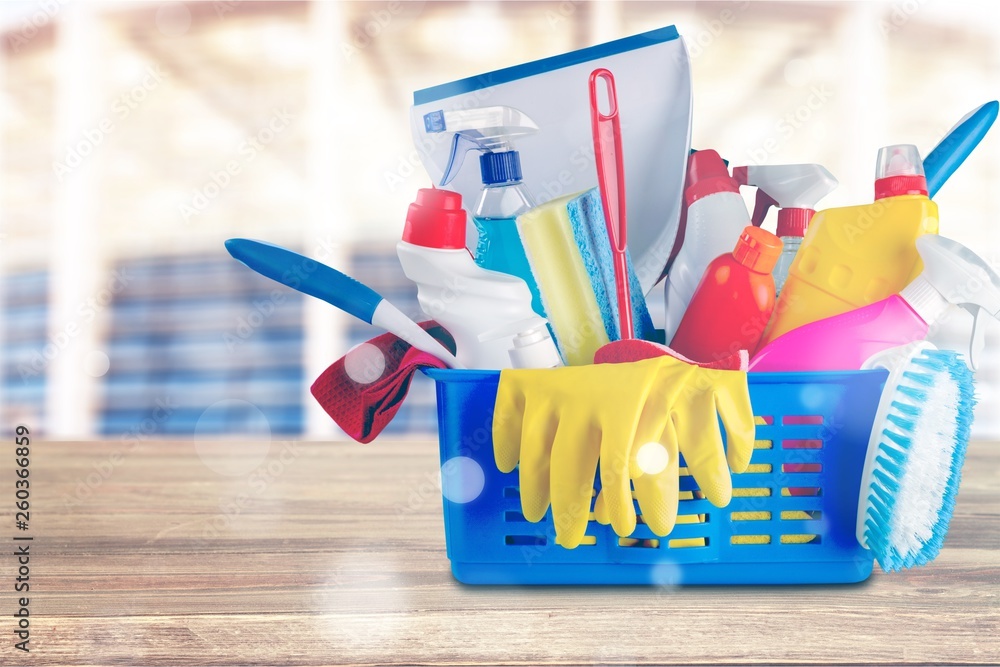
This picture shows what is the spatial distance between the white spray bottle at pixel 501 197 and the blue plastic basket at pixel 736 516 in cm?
10

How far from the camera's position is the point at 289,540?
0.60m

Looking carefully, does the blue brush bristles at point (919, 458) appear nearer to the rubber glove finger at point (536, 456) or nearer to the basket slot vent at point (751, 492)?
the basket slot vent at point (751, 492)

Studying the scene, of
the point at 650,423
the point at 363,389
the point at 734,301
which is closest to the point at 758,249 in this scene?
the point at 734,301

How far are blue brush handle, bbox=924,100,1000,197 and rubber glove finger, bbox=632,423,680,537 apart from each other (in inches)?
11.2

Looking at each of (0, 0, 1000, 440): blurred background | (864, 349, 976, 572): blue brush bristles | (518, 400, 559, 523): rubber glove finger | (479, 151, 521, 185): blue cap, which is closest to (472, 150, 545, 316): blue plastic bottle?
(479, 151, 521, 185): blue cap

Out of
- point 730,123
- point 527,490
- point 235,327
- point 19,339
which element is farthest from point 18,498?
point 730,123

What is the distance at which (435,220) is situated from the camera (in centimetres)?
48

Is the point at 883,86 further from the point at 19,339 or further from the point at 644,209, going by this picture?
the point at 19,339

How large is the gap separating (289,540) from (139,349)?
5.86ft

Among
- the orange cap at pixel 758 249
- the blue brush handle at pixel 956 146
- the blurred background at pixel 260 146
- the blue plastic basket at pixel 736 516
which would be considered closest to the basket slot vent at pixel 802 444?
the blue plastic basket at pixel 736 516

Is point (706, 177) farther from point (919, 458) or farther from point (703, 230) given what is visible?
point (919, 458)

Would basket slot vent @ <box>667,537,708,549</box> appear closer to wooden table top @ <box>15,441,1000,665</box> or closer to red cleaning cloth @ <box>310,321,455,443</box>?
wooden table top @ <box>15,441,1000,665</box>

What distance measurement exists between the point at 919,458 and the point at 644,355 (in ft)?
0.53

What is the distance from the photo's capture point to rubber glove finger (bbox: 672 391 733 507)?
0.45 m
